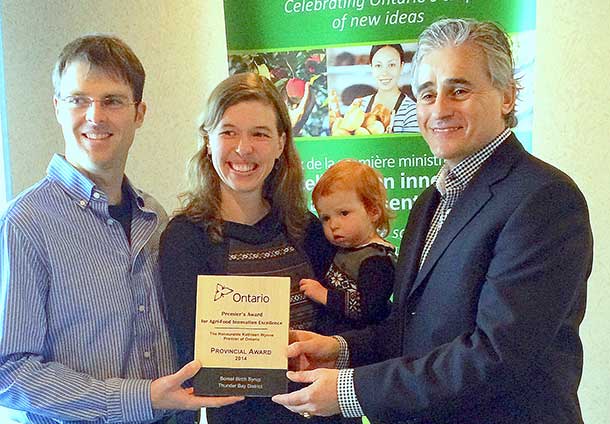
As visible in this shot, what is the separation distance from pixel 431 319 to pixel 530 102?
5.07 ft

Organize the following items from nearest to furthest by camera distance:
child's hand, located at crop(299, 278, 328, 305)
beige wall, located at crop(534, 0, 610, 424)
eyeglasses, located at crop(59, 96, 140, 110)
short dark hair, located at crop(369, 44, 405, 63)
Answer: eyeglasses, located at crop(59, 96, 140, 110) → child's hand, located at crop(299, 278, 328, 305) → beige wall, located at crop(534, 0, 610, 424) → short dark hair, located at crop(369, 44, 405, 63)

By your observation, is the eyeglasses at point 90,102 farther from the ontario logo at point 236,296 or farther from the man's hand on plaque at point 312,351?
the man's hand on plaque at point 312,351

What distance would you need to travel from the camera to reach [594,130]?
290cm

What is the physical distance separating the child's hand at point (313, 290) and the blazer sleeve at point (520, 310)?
430 mm

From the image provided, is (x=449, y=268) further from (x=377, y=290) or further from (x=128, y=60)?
(x=128, y=60)

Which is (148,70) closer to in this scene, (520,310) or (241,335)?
(241,335)

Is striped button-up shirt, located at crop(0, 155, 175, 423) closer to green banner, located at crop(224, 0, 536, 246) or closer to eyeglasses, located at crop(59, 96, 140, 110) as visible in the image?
eyeglasses, located at crop(59, 96, 140, 110)

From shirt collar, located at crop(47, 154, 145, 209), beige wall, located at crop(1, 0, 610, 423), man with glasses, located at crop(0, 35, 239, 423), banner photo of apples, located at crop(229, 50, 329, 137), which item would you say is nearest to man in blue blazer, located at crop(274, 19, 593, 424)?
man with glasses, located at crop(0, 35, 239, 423)

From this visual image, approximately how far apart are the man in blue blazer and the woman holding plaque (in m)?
0.25

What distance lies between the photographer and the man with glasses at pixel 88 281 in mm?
1690

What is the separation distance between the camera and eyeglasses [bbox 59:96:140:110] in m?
1.85

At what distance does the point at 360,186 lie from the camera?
2.14 meters

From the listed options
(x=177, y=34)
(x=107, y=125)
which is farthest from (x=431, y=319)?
(x=177, y=34)

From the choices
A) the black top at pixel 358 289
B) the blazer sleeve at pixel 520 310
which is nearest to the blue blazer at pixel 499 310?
the blazer sleeve at pixel 520 310
